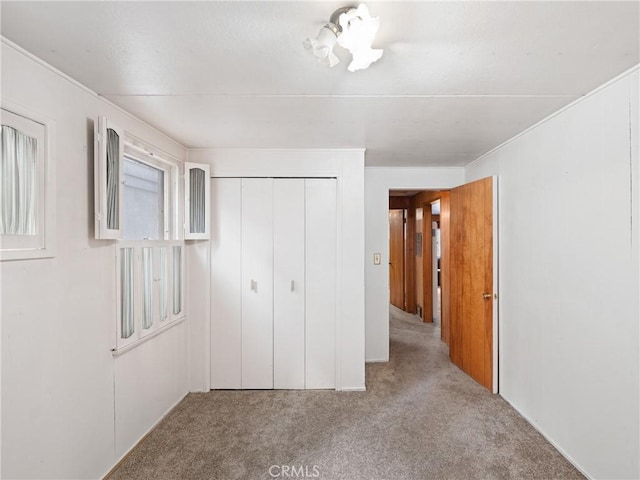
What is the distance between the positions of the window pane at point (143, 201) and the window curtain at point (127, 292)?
0.53 ft

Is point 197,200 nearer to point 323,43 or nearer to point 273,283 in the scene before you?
point 273,283

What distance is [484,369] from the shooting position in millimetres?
2932

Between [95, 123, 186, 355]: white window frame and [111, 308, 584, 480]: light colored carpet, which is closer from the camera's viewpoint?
[95, 123, 186, 355]: white window frame

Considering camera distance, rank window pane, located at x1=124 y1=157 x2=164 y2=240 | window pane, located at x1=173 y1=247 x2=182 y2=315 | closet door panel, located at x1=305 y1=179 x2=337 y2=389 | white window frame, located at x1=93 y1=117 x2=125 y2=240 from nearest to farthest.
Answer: white window frame, located at x1=93 y1=117 x2=125 y2=240, window pane, located at x1=124 y1=157 x2=164 y2=240, window pane, located at x1=173 y1=247 x2=182 y2=315, closet door panel, located at x1=305 y1=179 x2=337 y2=389

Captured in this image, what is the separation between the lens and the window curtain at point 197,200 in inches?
109

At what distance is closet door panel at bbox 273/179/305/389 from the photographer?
9.65ft

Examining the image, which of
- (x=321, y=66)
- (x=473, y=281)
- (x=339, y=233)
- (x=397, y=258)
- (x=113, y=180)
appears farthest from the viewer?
(x=397, y=258)

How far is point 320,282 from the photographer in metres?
2.97

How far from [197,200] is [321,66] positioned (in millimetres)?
1796

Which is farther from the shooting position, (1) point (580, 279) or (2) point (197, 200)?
(2) point (197, 200)

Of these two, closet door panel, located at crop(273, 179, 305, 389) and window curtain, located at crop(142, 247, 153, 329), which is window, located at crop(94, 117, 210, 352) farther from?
closet door panel, located at crop(273, 179, 305, 389)

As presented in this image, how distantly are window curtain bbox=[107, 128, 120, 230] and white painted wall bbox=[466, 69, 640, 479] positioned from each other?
2.87 metres

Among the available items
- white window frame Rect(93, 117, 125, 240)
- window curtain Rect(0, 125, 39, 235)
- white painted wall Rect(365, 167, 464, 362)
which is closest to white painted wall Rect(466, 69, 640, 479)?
white painted wall Rect(365, 167, 464, 362)

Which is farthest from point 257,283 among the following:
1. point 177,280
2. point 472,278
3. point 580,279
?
point 580,279
